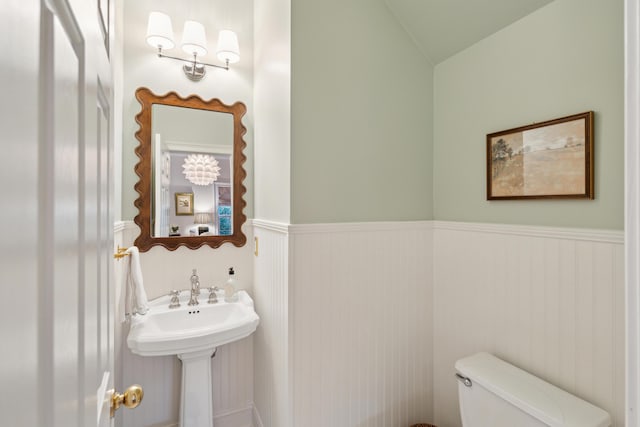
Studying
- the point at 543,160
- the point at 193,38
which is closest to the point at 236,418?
the point at 543,160

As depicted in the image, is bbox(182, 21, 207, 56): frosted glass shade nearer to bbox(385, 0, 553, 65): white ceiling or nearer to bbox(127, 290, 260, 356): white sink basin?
bbox(385, 0, 553, 65): white ceiling

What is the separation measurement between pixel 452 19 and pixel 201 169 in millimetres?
1680

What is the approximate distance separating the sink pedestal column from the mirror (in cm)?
67

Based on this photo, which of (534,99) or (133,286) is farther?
(133,286)

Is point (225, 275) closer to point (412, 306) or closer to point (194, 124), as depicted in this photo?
point (194, 124)

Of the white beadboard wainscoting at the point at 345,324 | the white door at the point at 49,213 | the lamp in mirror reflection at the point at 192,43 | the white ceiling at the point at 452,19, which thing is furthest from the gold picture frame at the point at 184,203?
the white ceiling at the point at 452,19

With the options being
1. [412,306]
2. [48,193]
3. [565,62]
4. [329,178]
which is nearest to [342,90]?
[329,178]

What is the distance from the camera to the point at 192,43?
1854 mm

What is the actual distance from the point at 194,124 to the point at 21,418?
1949mm

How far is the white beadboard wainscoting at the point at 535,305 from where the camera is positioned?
1159mm

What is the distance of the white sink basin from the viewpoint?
1.51 meters

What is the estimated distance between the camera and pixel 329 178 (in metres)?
1.61

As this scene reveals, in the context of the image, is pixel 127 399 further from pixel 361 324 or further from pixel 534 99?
pixel 534 99

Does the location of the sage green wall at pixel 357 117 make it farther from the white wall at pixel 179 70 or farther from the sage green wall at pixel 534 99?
the white wall at pixel 179 70
